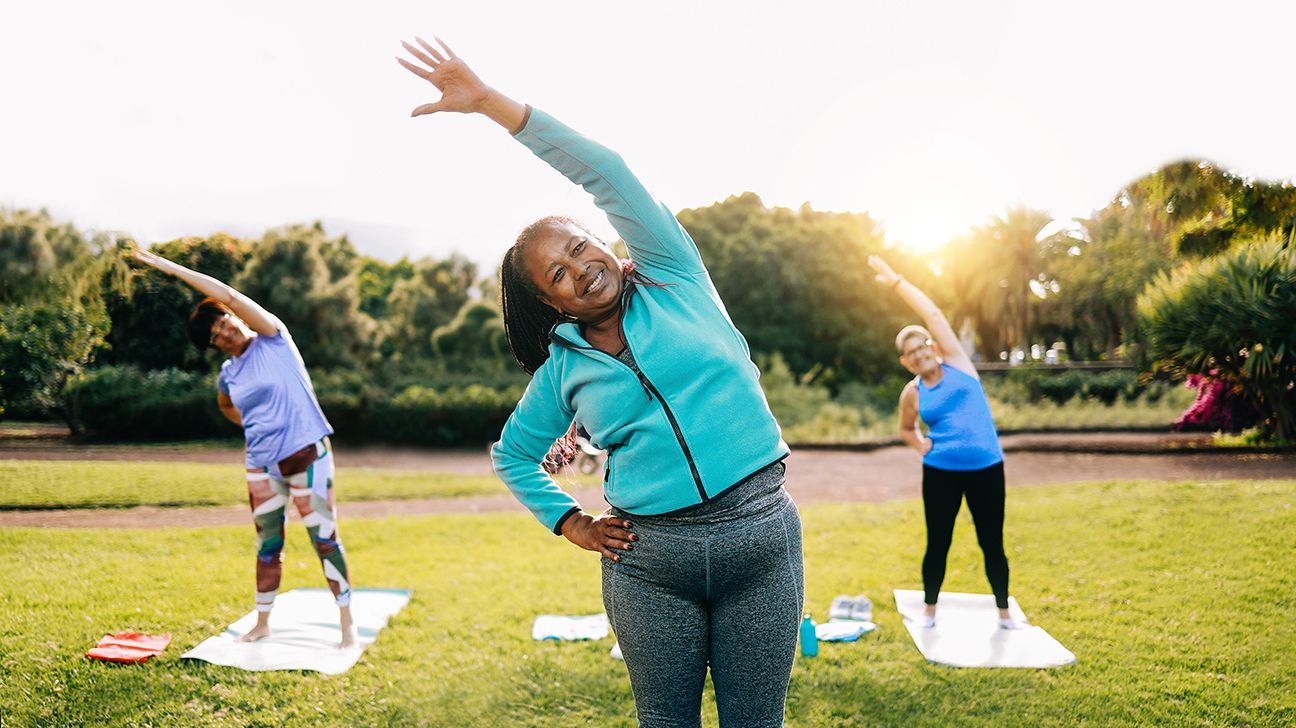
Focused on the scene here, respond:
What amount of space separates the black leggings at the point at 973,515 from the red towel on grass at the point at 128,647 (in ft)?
14.5

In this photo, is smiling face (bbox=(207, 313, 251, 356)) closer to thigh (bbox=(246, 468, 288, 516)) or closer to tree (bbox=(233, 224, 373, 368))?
thigh (bbox=(246, 468, 288, 516))

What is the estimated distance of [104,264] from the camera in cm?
607

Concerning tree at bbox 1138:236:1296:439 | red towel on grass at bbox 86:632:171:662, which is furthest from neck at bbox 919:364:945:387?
red towel on grass at bbox 86:632:171:662

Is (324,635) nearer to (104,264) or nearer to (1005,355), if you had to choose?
(104,264)

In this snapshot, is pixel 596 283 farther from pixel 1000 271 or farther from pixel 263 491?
pixel 1000 271

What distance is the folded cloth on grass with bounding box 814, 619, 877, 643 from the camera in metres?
4.86

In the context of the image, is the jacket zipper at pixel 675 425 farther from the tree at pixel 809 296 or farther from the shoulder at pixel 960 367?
the tree at pixel 809 296

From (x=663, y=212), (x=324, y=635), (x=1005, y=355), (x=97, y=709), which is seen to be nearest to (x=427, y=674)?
(x=324, y=635)

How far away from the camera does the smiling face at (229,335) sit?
4426 mm

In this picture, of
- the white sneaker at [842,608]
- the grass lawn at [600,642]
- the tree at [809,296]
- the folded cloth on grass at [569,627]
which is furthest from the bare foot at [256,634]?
the tree at [809,296]

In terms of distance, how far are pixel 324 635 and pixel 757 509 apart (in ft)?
13.5

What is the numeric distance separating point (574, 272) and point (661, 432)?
398 millimetres

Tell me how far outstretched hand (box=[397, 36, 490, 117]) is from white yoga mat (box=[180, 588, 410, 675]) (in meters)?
3.60

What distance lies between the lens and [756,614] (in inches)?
69.7
